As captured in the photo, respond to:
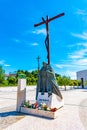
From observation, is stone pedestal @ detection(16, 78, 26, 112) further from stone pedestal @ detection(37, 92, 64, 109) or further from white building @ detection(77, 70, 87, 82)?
white building @ detection(77, 70, 87, 82)

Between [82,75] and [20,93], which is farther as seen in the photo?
[82,75]

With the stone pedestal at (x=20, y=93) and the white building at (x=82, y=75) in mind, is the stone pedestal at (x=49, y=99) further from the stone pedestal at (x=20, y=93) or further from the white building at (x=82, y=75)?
the white building at (x=82, y=75)

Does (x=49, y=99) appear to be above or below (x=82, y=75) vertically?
below

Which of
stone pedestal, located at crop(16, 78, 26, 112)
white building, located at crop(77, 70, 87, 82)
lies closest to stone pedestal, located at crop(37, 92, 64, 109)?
stone pedestal, located at crop(16, 78, 26, 112)

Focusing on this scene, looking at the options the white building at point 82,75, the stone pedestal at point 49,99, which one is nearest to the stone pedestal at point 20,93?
the stone pedestal at point 49,99

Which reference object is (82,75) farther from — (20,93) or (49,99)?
(20,93)

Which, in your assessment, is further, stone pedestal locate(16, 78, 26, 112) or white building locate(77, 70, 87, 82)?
white building locate(77, 70, 87, 82)

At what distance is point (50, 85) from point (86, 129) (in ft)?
11.7

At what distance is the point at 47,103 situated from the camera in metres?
8.15

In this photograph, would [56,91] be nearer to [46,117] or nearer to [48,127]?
[46,117]

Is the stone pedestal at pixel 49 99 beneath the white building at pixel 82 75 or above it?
beneath

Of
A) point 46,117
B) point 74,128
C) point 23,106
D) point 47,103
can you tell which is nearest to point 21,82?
point 23,106

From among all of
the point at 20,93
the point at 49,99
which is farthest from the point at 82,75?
the point at 20,93

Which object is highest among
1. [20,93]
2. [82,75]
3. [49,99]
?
[82,75]
